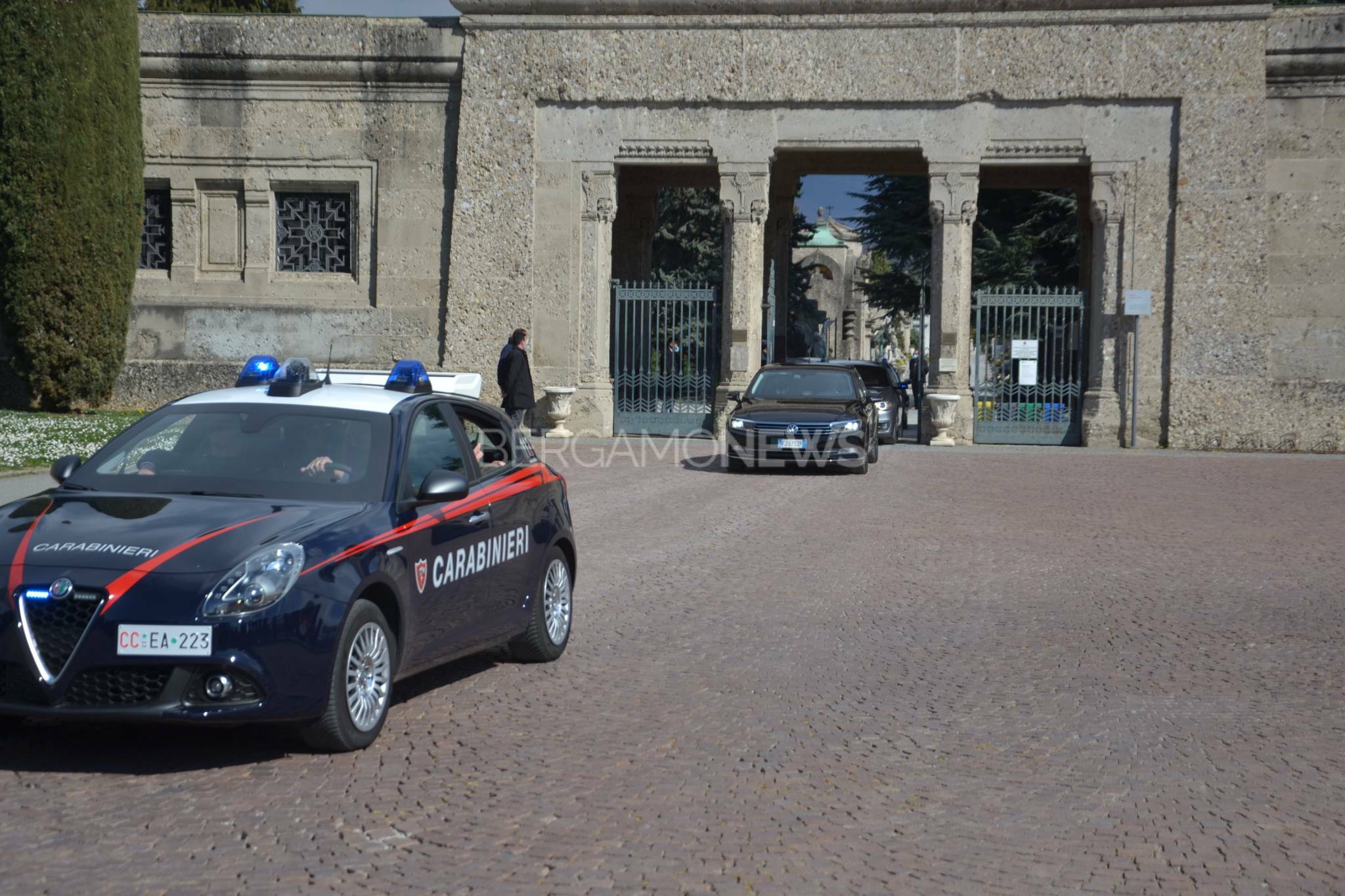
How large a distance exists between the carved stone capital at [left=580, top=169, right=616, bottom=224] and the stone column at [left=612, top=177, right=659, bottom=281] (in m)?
5.79

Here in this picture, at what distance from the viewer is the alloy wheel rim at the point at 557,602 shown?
26.1 feet

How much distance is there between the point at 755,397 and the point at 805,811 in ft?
56.4

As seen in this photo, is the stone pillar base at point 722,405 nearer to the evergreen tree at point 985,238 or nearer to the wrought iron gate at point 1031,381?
the wrought iron gate at point 1031,381

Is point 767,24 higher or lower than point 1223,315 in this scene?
higher

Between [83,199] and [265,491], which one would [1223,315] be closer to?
[83,199]

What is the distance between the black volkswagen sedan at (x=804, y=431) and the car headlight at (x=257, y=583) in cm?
1507

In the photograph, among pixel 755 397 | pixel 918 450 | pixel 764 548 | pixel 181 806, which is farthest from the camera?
pixel 918 450

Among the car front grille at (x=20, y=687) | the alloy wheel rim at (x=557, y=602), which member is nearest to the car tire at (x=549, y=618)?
the alloy wheel rim at (x=557, y=602)

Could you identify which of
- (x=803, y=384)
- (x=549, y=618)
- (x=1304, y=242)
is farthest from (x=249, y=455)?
(x=1304, y=242)

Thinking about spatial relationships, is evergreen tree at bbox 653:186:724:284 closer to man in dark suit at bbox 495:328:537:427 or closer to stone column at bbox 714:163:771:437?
stone column at bbox 714:163:771:437

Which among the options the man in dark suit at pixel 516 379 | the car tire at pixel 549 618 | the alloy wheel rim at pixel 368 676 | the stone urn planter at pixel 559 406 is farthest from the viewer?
the stone urn planter at pixel 559 406

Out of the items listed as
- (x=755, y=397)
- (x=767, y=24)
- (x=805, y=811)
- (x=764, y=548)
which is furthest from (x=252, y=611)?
(x=767, y=24)

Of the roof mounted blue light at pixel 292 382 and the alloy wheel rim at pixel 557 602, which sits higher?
the roof mounted blue light at pixel 292 382

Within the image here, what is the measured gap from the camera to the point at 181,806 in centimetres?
519
